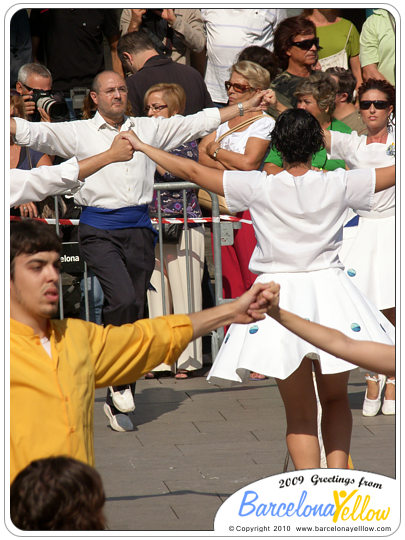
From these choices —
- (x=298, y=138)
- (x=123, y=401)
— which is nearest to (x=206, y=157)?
(x=123, y=401)

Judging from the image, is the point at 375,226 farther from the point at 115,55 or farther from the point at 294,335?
the point at 115,55

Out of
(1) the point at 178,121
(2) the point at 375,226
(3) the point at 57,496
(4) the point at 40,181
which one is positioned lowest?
(3) the point at 57,496

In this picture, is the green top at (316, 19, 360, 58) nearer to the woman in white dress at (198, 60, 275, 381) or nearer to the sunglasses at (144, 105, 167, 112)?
the woman in white dress at (198, 60, 275, 381)

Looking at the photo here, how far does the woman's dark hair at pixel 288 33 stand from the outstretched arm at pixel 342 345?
18.0 ft

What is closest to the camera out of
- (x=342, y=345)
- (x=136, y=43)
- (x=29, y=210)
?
(x=342, y=345)

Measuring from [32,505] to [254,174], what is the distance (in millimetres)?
2740

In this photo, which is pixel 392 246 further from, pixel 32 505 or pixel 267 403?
pixel 32 505

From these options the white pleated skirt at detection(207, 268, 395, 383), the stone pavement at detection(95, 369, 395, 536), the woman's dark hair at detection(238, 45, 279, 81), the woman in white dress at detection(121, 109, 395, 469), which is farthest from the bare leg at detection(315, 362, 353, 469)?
the woman's dark hair at detection(238, 45, 279, 81)

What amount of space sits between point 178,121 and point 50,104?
1.95 m

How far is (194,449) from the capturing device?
656cm

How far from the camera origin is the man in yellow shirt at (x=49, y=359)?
3.57 m

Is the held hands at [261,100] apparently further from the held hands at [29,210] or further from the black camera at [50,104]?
the black camera at [50,104]

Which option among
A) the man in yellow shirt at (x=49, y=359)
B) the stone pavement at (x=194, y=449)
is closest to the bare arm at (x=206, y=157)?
the stone pavement at (x=194, y=449)

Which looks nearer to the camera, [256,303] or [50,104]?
[256,303]
